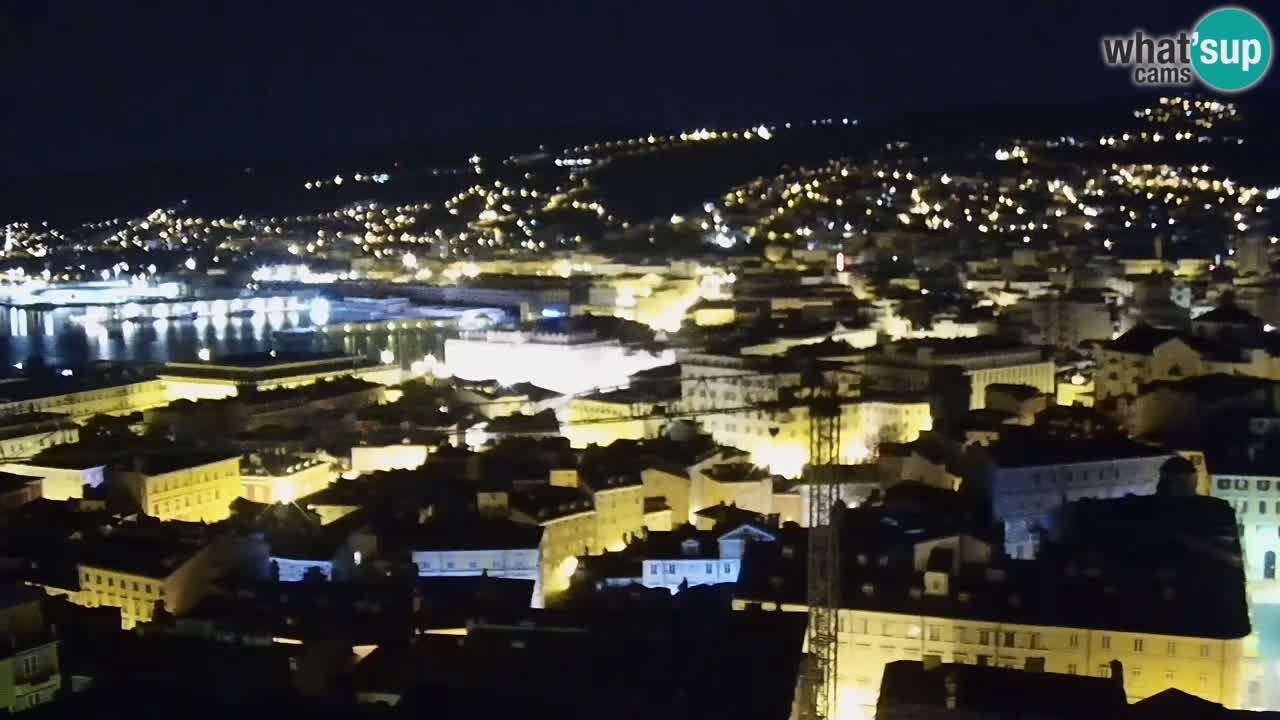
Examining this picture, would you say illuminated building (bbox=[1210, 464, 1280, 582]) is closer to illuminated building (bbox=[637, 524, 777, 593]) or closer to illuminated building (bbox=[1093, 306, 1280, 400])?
illuminated building (bbox=[637, 524, 777, 593])

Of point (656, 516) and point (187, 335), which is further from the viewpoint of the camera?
point (187, 335)

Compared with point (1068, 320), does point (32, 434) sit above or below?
below

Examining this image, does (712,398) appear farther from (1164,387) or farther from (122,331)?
(122,331)

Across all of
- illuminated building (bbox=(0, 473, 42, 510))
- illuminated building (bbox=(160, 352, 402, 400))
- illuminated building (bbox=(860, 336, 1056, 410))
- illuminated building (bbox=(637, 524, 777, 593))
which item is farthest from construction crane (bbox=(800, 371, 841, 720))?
illuminated building (bbox=(160, 352, 402, 400))

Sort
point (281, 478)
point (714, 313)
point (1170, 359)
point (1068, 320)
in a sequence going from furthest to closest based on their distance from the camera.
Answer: point (714, 313) → point (1068, 320) → point (1170, 359) → point (281, 478)

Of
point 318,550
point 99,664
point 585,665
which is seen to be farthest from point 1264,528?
point 99,664

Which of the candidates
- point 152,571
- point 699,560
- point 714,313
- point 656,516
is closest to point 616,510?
point 656,516

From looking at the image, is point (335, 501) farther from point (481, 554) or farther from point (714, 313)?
point (714, 313)

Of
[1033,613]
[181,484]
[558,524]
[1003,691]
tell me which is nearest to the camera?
[1003,691]
